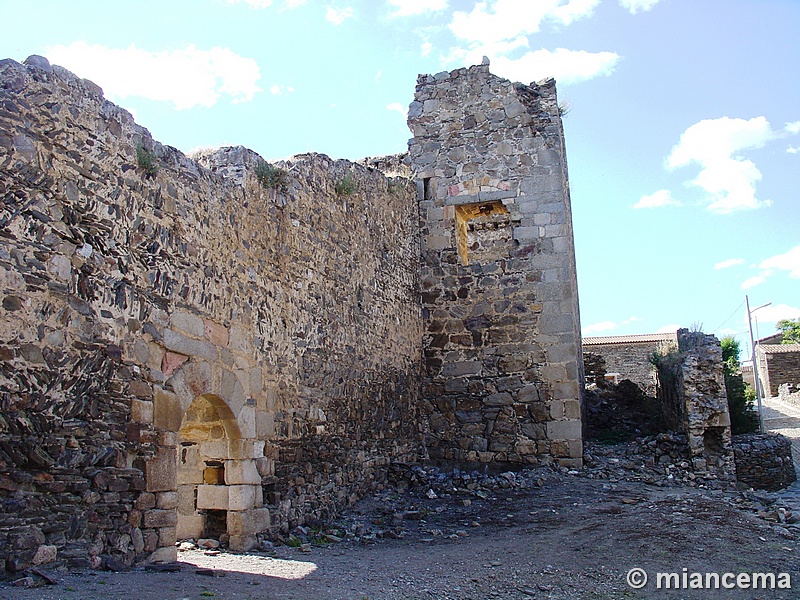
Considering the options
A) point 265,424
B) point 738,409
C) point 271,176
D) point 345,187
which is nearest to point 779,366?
point 738,409

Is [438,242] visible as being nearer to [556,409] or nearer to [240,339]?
[556,409]

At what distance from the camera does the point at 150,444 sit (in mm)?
5504

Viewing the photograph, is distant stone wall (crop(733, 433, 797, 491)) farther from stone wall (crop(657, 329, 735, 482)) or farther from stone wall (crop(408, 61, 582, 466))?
stone wall (crop(408, 61, 582, 466))

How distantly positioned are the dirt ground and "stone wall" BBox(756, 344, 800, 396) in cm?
2063

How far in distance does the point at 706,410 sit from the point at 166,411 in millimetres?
7334

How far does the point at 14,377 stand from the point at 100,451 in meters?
0.84

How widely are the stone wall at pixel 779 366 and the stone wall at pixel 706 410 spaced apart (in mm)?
19609

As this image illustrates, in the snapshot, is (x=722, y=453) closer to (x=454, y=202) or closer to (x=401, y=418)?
(x=401, y=418)

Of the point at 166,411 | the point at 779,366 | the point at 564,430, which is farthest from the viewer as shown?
the point at 779,366

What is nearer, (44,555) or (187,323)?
(44,555)

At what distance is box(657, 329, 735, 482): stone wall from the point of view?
9977mm

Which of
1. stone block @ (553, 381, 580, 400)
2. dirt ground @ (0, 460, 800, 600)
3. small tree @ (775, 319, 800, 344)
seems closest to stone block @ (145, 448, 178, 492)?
dirt ground @ (0, 460, 800, 600)

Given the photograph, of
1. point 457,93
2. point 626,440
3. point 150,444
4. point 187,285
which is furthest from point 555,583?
point 457,93

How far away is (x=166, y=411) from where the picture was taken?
18.9 feet
